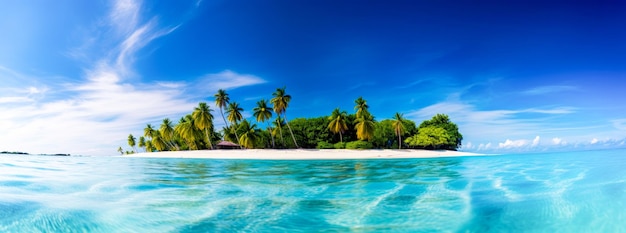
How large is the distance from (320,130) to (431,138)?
65.2 feet

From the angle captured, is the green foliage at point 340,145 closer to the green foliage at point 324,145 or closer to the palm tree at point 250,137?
the green foliage at point 324,145

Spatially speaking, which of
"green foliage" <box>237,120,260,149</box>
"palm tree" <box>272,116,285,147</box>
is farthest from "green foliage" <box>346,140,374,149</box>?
"green foliage" <box>237,120,260,149</box>

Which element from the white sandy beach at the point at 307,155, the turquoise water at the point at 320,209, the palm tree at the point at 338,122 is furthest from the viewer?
the palm tree at the point at 338,122

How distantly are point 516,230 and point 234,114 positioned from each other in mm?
53516

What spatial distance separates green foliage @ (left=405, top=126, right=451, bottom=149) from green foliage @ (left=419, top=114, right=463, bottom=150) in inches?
48.3

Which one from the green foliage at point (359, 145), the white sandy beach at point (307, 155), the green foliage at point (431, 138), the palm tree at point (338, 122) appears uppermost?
the palm tree at point (338, 122)

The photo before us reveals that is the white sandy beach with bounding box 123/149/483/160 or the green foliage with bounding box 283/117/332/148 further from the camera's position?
the green foliage with bounding box 283/117/332/148

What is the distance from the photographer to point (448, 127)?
60562mm

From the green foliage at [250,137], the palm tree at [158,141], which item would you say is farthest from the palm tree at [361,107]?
the palm tree at [158,141]

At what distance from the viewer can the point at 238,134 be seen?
60.1m

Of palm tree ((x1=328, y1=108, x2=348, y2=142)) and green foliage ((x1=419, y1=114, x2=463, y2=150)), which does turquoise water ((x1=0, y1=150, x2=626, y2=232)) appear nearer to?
palm tree ((x1=328, y1=108, x2=348, y2=142))

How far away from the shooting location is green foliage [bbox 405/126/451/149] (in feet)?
179

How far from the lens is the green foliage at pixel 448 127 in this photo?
192ft

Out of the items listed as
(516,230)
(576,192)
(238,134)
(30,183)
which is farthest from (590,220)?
(238,134)
